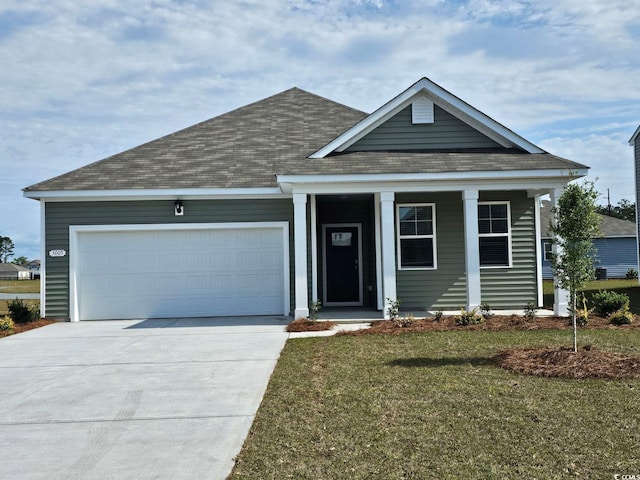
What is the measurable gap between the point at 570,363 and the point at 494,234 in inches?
268

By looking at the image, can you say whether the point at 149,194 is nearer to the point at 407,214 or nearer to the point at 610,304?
the point at 407,214

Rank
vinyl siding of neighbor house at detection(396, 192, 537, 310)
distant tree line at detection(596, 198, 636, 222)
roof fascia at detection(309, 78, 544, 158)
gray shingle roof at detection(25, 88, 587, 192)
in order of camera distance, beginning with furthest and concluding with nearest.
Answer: distant tree line at detection(596, 198, 636, 222), vinyl siding of neighbor house at detection(396, 192, 537, 310), roof fascia at detection(309, 78, 544, 158), gray shingle roof at detection(25, 88, 587, 192)

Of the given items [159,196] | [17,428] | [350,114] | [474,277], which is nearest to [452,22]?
[474,277]

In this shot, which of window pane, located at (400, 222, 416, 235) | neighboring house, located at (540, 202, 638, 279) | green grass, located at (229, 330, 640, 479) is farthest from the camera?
neighboring house, located at (540, 202, 638, 279)

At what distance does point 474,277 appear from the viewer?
36.9 ft

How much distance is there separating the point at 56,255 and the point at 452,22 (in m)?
10.1

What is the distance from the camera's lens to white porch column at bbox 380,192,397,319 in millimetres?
11211

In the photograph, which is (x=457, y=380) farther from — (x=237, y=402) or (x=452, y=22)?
(x=452, y=22)

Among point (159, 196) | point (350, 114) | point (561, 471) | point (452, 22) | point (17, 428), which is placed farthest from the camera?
point (350, 114)

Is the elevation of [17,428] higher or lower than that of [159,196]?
lower

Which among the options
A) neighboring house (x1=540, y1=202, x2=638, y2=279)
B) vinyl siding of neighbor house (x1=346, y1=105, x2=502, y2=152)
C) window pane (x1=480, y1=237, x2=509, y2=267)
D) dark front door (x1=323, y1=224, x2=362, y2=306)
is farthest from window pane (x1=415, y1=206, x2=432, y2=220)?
neighboring house (x1=540, y1=202, x2=638, y2=279)

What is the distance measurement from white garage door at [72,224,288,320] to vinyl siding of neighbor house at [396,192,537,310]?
3.27 metres

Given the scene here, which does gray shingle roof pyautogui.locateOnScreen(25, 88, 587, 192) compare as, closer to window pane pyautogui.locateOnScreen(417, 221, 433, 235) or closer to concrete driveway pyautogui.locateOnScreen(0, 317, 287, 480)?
window pane pyautogui.locateOnScreen(417, 221, 433, 235)

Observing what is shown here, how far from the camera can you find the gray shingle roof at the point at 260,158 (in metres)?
11.5
